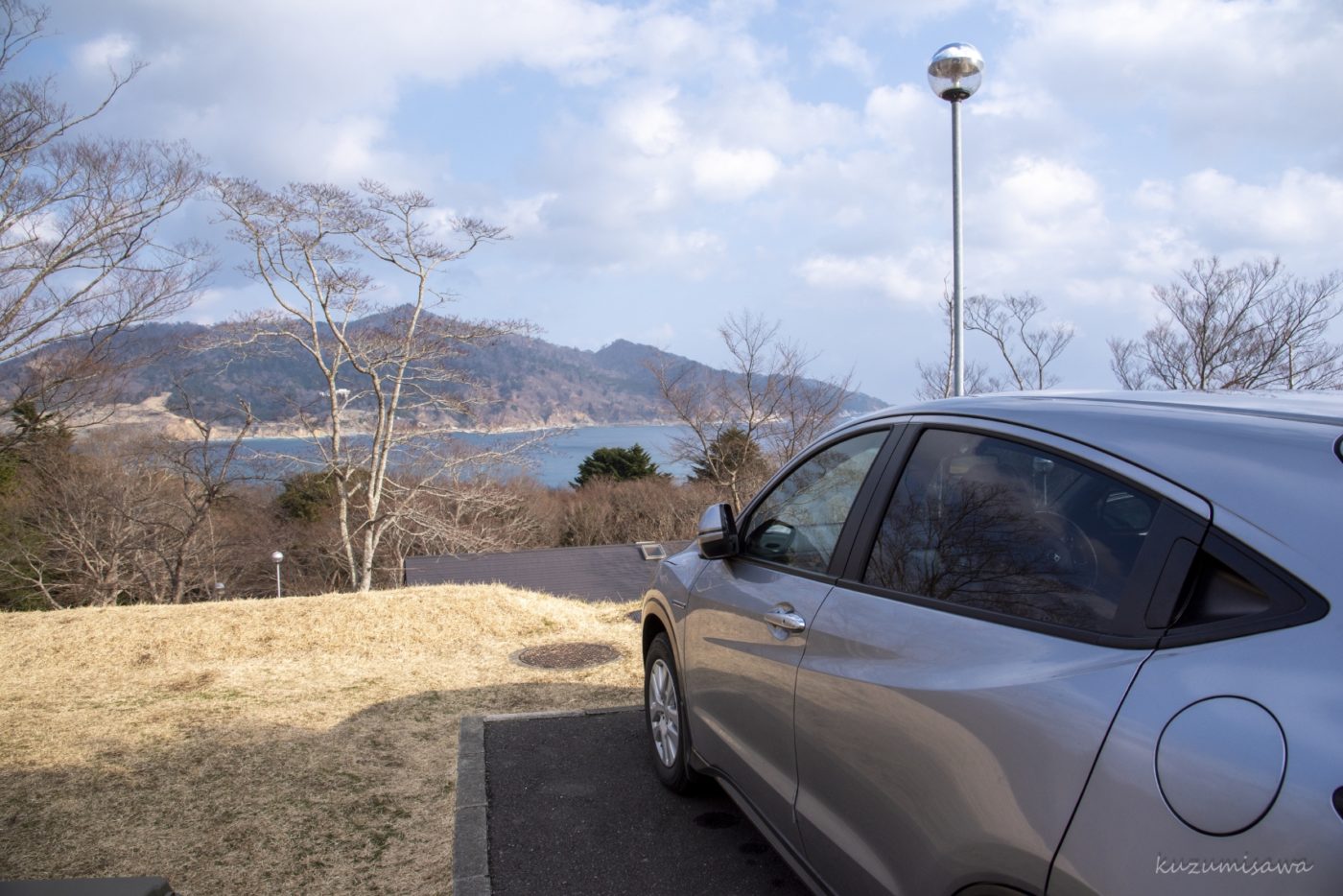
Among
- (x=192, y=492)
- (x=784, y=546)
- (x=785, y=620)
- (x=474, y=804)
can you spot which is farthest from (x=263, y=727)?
(x=192, y=492)

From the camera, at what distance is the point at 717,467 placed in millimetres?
29938

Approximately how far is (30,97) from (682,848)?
14821 millimetres

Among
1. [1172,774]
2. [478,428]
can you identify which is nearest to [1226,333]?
[478,428]

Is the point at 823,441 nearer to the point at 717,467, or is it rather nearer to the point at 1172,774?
the point at 1172,774

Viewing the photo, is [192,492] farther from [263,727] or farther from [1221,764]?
[1221,764]

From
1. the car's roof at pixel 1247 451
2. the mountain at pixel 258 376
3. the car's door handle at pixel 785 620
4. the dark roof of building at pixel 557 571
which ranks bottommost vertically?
the dark roof of building at pixel 557 571

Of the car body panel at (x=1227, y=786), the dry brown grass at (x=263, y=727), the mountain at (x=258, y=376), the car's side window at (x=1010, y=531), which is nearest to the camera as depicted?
the car body panel at (x=1227, y=786)

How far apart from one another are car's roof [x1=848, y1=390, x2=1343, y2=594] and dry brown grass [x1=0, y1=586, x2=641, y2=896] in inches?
114

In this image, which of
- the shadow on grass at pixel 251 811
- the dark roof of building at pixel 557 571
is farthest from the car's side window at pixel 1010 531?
the dark roof of building at pixel 557 571

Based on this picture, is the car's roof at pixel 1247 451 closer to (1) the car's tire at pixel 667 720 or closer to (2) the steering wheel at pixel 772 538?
(2) the steering wheel at pixel 772 538

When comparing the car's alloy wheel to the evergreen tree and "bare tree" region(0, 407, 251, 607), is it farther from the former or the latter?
the evergreen tree

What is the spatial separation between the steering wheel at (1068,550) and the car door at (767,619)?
0.77 metres

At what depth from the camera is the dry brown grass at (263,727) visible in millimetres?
3582

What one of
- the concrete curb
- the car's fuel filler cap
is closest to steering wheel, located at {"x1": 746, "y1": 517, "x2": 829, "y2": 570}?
the car's fuel filler cap
